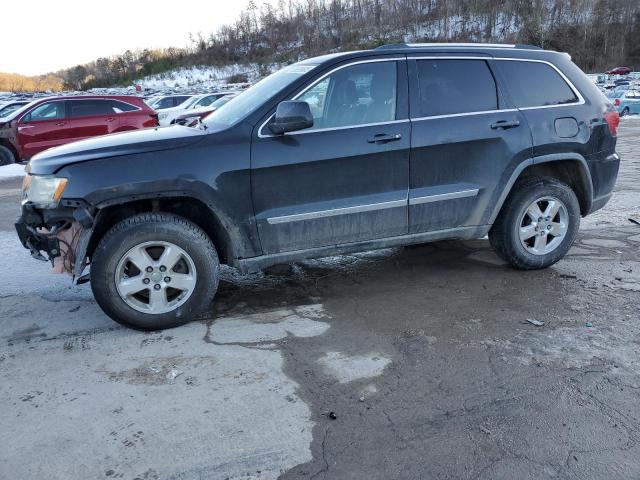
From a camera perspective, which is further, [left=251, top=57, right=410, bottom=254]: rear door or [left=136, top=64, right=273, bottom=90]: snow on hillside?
[left=136, top=64, right=273, bottom=90]: snow on hillside

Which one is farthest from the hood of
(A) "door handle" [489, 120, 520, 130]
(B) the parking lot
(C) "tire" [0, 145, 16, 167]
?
(C) "tire" [0, 145, 16, 167]

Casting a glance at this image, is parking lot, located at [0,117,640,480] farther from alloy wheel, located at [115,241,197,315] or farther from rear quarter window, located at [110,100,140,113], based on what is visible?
Answer: rear quarter window, located at [110,100,140,113]

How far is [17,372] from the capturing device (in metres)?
3.29

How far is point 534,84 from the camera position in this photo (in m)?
4.66

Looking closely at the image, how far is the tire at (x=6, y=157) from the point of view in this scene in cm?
1299

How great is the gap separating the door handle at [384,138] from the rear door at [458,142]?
0.15 metres

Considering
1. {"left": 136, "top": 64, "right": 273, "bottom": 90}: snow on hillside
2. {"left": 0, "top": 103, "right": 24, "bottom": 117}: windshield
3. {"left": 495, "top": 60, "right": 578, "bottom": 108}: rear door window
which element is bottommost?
{"left": 0, "top": 103, "right": 24, "bottom": 117}: windshield

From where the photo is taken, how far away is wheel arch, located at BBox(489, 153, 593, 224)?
178 inches

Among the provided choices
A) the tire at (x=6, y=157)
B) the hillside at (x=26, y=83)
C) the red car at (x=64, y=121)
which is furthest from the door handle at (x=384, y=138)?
the hillside at (x=26, y=83)

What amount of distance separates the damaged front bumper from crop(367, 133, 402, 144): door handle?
206 centimetres

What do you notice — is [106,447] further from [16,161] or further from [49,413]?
[16,161]

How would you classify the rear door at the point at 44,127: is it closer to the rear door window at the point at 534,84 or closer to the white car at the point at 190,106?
the white car at the point at 190,106

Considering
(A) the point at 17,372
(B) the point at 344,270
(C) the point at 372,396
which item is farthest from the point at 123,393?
(B) the point at 344,270

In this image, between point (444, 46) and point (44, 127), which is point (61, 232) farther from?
point (44, 127)
